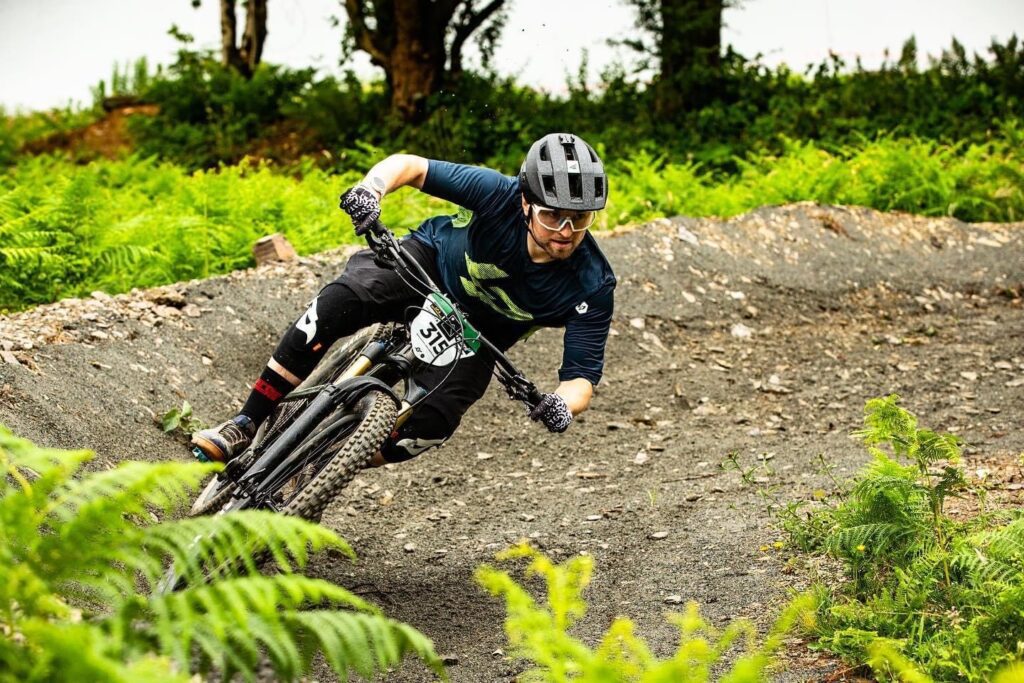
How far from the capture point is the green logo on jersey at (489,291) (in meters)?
5.32

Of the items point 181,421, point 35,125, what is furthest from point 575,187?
point 35,125

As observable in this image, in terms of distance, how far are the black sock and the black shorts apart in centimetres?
9

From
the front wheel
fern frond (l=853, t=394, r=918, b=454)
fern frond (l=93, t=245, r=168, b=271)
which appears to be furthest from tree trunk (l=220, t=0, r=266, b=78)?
fern frond (l=853, t=394, r=918, b=454)

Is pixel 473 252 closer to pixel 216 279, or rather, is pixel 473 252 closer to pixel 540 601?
pixel 540 601

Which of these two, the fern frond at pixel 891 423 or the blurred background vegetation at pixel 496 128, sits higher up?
the blurred background vegetation at pixel 496 128

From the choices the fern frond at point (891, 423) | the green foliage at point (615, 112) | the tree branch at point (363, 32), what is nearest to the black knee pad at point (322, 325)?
the fern frond at point (891, 423)

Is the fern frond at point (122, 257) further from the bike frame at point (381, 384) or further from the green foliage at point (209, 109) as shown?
the green foliage at point (209, 109)

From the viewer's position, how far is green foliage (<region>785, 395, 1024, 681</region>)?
389cm

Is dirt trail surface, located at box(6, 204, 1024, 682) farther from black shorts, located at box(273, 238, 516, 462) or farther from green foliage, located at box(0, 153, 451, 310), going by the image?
black shorts, located at box(273, 238, 516, 462)

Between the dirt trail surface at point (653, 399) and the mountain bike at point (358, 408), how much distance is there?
2.84ft

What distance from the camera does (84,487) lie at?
258cm

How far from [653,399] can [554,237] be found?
4013 mm

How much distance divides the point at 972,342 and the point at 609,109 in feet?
30.7

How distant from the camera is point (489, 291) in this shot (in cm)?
536
